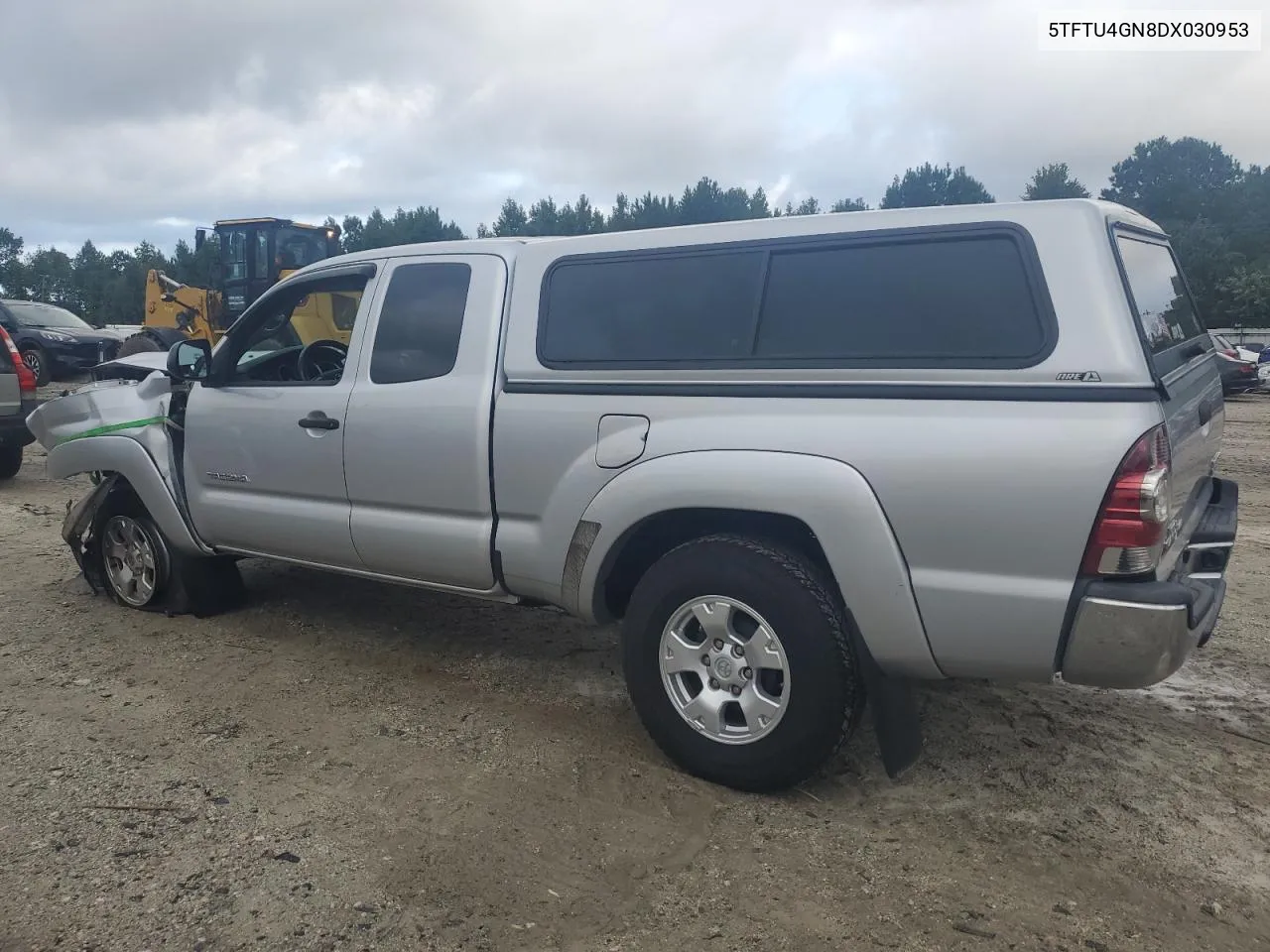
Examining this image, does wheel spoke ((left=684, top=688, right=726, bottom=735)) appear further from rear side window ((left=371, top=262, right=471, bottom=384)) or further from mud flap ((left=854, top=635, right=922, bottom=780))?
rear side window ((left=371, top=262, right=471, bottom=384))

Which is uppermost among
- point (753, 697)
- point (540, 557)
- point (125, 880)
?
point (540, 557)

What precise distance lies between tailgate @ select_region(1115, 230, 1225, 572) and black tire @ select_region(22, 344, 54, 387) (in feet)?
59.9

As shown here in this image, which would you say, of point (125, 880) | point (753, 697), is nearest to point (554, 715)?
point (753, 697)

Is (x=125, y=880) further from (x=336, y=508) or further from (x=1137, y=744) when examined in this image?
(x=1137, y=744)

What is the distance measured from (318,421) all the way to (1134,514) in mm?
3365

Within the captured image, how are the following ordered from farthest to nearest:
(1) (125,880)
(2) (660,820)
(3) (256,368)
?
(3) (256,368), (2) (660,820), (1) (125,880)

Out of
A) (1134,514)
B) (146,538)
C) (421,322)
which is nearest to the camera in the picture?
(1134,514)

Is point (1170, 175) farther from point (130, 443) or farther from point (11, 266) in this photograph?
point (11, 266)

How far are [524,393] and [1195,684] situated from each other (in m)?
3.25

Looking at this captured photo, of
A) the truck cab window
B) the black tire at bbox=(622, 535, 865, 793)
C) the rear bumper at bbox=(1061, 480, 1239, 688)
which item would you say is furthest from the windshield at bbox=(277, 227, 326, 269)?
the rear bumper at bbox=(1061, 480, 1239, 688)

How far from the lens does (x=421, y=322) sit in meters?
4.43

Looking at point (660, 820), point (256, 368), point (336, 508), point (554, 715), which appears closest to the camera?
point (660, 820)

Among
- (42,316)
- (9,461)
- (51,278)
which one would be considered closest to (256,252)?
(9,461)

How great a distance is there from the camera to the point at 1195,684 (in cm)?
454
